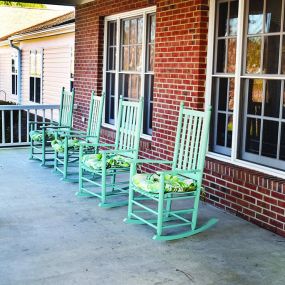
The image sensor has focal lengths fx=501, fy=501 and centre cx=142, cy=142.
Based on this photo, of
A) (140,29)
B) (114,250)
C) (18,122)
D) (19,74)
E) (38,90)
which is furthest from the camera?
(19,74)

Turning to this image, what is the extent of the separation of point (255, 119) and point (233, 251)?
4.75 ft

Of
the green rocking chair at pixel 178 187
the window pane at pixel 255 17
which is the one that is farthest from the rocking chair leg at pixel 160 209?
the window pane at pixel 255 17

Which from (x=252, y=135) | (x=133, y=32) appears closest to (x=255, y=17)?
(x=252, y=135)

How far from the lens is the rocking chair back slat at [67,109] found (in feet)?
25.8

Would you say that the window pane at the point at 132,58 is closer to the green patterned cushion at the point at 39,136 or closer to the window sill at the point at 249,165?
the green patterned cushion at the point at 39,136

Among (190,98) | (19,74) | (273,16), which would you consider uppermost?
(273,16)

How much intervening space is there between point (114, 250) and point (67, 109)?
4.35m

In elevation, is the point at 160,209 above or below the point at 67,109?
below

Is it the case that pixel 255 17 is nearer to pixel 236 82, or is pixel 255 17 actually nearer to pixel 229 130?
pixel 236 82

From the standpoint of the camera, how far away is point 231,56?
525cm

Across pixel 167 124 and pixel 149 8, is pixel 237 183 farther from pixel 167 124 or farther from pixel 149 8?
pixel 149 8

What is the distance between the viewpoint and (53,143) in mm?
7031

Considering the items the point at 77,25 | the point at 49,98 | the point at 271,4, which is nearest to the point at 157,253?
the point at 271,4

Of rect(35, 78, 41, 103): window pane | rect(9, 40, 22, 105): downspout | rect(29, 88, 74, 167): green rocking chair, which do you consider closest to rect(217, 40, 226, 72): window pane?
rect(29, 88, 74, 167): green rocking chair
